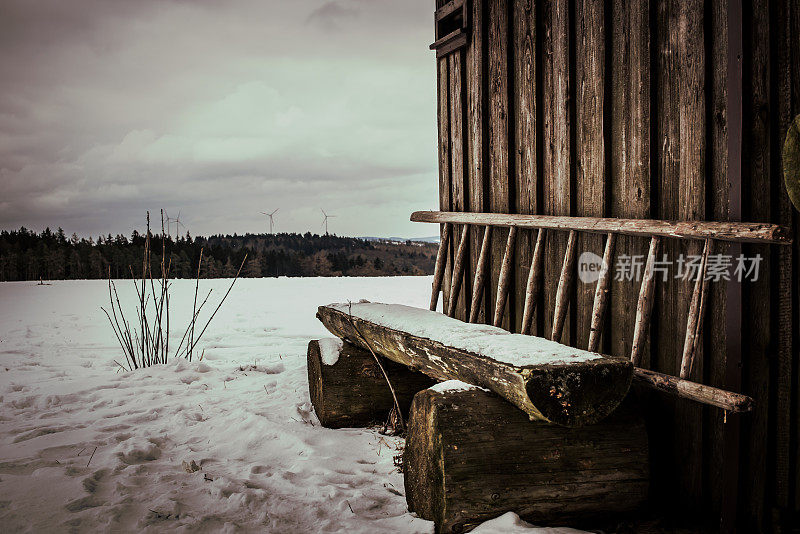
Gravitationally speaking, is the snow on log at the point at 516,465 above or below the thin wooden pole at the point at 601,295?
below

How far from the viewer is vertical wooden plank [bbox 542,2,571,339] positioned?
11.3 feet

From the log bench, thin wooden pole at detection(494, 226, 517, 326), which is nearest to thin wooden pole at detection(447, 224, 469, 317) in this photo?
thin wooden pole at detection(494, 226, 517, 326)

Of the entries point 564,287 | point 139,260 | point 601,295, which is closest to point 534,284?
point 564,287

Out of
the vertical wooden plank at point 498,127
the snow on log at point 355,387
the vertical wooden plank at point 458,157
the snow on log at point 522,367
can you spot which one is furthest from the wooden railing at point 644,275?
the snow on log at point 355,387

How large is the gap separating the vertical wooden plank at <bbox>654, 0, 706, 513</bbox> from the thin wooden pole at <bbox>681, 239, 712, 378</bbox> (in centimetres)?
14

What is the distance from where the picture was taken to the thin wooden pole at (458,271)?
465 centimetres

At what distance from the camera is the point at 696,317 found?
2.51m

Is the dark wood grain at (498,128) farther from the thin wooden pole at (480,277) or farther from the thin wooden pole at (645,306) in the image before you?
the thin wooden pole at (645,306)

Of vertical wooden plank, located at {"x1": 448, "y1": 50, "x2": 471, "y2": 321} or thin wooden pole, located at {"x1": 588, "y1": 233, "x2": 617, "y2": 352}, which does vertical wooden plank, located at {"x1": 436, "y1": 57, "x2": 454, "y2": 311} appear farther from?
thin wooden pole, located at {"x1": 588, "y1": 233, "x2": 617, "y2": 352}

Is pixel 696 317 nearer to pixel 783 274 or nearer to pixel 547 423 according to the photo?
pixel 783 274

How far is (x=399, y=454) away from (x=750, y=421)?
1.97 meters

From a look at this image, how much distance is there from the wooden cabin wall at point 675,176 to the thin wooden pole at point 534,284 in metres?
0.06

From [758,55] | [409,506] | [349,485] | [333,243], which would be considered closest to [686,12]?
[758,55]

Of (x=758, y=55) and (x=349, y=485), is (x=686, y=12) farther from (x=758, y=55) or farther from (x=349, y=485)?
(x=349, y=485)
